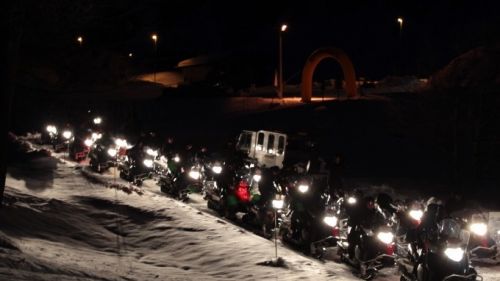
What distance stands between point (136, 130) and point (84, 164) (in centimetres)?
680

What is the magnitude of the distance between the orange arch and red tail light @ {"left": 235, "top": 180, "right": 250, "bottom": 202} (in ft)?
74.8

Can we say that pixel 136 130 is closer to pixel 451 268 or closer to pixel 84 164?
pixel 84 164

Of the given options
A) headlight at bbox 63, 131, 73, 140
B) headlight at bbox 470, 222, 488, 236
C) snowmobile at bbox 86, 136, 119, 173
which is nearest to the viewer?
headlight at bbox 470, 222, 488, 236

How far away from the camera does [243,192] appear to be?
16.4m

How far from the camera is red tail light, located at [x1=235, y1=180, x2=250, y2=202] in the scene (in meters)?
16.3

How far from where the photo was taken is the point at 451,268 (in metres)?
9.55

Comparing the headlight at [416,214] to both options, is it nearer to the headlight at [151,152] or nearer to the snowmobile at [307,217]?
the snowmobile at [307,217]

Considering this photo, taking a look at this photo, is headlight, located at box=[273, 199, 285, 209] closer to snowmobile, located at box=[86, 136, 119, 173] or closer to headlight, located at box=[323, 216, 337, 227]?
headlight, located at box=[323, 216, 337, 227]

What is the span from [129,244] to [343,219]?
4396 millimetres

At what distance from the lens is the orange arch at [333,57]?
3830 centimetres

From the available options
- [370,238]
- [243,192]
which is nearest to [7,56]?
[243,192]

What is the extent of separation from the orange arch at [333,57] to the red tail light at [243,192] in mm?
22800

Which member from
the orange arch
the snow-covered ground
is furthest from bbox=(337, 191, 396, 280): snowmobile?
the orange arch

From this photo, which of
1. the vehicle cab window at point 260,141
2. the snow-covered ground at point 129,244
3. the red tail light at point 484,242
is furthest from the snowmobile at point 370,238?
the vehicle cab window at point 260,141
